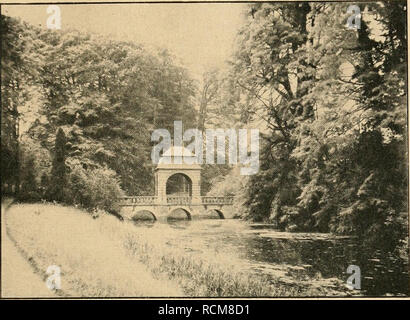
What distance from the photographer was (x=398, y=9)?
20.1 feet

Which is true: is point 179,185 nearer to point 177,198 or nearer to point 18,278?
point 177,198

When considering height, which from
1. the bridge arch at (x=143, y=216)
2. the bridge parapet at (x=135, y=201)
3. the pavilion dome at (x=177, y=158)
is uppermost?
the pavilion dome at (x=177, y=158)

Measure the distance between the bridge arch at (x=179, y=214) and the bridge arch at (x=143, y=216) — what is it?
9.4 inches

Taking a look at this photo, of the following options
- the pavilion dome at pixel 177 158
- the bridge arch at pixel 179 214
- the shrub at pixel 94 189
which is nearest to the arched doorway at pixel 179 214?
the bridge arch at pixel 179 214

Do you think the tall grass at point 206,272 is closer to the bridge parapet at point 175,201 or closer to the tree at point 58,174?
the bridge parapet at point 175,201

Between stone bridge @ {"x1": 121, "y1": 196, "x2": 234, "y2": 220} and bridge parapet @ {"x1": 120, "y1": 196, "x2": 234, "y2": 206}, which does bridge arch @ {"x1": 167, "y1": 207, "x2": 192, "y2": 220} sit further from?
bridge parapet @ {"x1": 120, "y1": 196, "x2": 234, "y2": 206}

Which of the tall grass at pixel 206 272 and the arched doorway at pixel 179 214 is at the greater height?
the arched doorway at pixel 179 214

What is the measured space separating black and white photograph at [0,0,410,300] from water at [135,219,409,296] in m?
0.02

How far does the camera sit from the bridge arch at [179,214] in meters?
6.46

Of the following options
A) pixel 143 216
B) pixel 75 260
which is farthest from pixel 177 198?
pixel 75 260

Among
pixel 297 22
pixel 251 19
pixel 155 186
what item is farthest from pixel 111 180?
pixel 297 22

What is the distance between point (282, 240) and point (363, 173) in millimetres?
1499

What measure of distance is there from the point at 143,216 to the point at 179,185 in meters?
0.70

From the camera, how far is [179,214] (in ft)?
21.3
